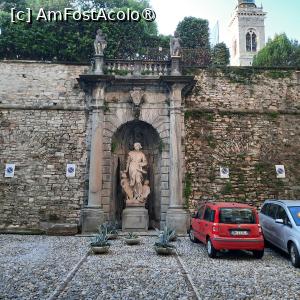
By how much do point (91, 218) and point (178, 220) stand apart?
3273mm

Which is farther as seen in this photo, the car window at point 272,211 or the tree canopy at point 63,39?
the tree canopy at point 63,39

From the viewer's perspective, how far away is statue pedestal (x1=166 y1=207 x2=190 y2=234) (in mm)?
11945

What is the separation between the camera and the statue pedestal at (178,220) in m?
11.9

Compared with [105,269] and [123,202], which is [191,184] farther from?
[105,269]

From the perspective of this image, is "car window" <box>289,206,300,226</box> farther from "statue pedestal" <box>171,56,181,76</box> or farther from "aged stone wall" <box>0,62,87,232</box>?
"aged stone wall" <box>0,62,87,232</box>

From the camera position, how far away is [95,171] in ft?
41.1

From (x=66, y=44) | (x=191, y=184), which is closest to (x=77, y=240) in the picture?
(x=191, y=184)

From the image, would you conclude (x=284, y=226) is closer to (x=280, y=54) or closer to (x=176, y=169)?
(x=176, y=169)

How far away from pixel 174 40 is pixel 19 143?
7.85 metres

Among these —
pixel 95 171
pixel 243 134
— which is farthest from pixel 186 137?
pixel 95 171

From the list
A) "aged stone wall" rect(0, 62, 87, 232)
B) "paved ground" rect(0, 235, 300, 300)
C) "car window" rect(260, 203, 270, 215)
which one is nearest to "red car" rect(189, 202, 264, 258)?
"paved ground" rect(0, 235, 300, 300)

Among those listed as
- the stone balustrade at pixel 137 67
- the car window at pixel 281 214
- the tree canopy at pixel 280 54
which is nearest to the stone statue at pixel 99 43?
the stone balustrade at pixel 137 67

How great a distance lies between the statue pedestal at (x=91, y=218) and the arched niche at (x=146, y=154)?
1100 mm

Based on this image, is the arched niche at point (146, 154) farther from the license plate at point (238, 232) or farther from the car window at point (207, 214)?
the license plate at point (238, 232)
